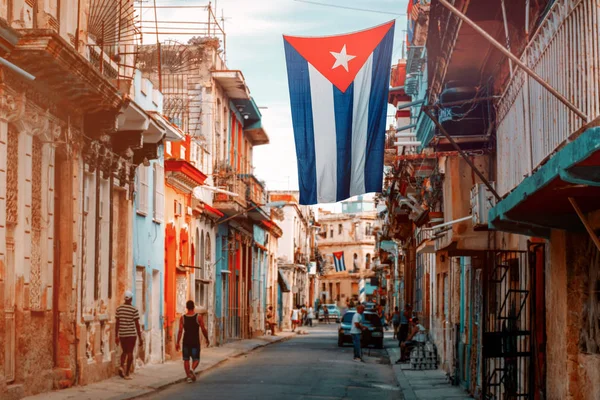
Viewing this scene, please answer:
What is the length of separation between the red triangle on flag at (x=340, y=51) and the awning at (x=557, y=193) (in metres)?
3.77

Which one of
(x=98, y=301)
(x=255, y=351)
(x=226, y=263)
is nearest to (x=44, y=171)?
(x=98, y=301)

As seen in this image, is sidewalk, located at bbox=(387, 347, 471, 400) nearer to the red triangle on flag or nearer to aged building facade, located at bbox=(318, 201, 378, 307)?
the red triangle on flag

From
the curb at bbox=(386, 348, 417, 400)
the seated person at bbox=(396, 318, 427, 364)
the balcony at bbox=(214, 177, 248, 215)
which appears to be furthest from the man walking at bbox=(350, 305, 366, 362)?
the balcony at bbox=(214, 177, 248, 215)

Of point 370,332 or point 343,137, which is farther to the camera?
point 370,332

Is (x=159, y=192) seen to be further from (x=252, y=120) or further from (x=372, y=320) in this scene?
(x=252, y=120)

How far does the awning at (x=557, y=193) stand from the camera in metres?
6.70

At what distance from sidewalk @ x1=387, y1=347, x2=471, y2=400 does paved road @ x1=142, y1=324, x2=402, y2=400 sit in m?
0.25

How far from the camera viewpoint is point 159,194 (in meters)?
26.6

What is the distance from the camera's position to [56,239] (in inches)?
709

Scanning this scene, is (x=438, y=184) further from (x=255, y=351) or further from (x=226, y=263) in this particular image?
(x=226, y=263)

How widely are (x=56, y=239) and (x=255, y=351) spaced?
17.3 metres

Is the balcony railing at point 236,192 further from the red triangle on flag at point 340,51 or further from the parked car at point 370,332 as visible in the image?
the red triangle on flag at point 340,51

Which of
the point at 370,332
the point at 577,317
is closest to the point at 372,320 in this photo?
the point at 370,332

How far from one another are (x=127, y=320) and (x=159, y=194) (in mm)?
7312
